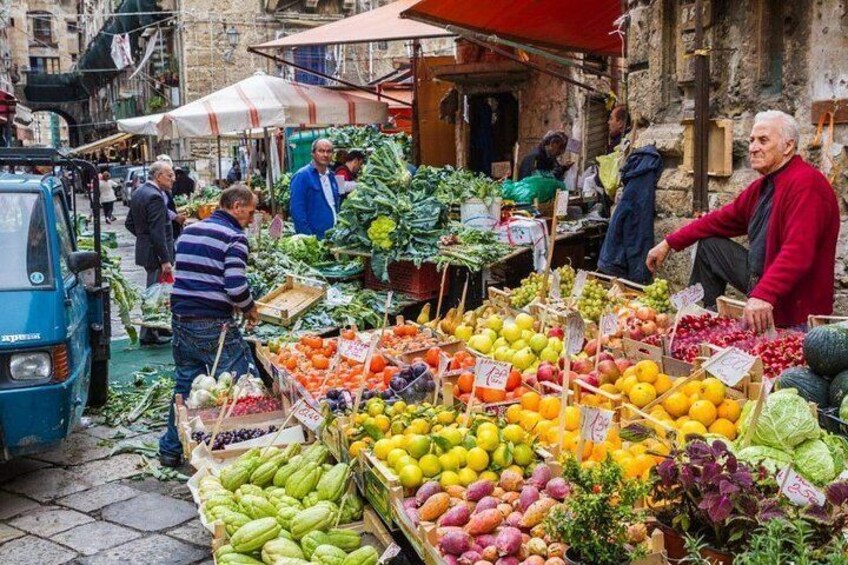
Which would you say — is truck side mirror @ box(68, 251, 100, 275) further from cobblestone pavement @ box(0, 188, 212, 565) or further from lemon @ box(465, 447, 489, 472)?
lemon @ box(465, 447, 489, 472)

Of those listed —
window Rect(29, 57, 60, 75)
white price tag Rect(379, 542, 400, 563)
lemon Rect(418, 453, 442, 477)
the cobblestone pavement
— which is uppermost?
window Rect(29, 57, 60, 75)

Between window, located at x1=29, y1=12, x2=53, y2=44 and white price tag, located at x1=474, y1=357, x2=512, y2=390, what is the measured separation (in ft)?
252

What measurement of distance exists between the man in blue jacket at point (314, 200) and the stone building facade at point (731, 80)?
372 cm

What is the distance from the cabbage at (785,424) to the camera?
10.7 ft

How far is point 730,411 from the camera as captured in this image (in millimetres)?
3729

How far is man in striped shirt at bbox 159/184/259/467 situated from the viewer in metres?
5.48

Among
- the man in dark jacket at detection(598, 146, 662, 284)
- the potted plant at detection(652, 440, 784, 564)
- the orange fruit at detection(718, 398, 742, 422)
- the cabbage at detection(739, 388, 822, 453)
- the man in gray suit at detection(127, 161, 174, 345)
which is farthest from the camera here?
the man in gray suit at detection(127, 161, 174, 345)

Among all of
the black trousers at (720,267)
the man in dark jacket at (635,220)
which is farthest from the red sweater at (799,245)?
the man in dark jacket at (635,220)

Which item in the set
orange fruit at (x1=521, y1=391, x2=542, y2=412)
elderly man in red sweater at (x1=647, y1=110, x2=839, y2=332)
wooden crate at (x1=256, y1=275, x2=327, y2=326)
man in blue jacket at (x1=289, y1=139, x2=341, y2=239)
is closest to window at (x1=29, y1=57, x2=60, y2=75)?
man in blue jacket at (x1=289, y1=139, x2=341, y2=239)

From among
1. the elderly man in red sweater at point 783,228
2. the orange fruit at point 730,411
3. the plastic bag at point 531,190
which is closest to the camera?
the orange fruit at point 730,411

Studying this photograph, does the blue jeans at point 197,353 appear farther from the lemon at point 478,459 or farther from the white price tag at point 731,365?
the white price tag at point 731,365

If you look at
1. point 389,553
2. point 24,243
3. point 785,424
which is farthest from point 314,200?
point 785,424

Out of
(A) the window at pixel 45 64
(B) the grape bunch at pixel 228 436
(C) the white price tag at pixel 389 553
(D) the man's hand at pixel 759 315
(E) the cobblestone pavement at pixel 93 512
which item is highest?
(A) the window at pixel 45 64

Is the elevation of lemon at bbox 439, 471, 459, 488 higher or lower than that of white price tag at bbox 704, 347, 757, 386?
lower
